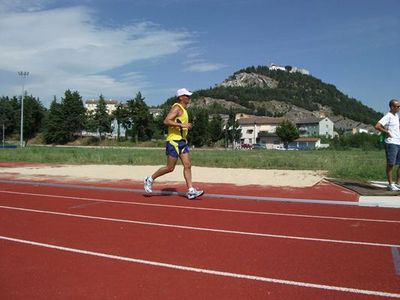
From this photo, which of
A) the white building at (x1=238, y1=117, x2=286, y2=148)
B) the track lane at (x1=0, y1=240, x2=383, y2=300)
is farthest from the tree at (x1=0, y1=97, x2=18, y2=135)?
→ the track lane at (x1=0, y1=240, x2=383, y2=300)

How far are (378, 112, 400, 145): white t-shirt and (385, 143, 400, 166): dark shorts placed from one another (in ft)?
0.29

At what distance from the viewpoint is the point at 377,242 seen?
5551 millimetres

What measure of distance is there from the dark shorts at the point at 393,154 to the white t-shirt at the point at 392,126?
0.29ft

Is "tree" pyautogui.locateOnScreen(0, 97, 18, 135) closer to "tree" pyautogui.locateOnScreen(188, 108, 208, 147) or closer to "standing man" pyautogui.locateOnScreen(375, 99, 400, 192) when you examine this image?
"tree" pyautogui.locateOnScreen(188, 108, 208, 147)

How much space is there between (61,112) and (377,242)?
9086cm

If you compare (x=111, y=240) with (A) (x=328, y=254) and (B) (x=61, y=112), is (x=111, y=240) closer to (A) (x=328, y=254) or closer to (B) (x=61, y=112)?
(A) (x=328, y=254)

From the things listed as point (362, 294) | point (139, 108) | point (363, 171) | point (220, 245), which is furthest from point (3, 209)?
point (139, 108)

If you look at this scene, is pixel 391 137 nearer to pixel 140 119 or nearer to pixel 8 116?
pixel 140 119

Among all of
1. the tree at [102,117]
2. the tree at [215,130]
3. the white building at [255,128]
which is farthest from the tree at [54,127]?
the white building at [255,128]

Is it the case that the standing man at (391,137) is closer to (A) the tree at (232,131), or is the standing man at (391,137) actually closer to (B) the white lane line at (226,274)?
(B) the white lane line at (226,274)

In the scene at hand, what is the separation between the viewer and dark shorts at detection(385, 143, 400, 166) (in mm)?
9539

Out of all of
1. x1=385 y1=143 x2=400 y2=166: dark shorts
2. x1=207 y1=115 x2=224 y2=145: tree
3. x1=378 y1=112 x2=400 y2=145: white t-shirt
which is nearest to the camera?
x1=385 y1=143 x2=400 y2=166: dark shorts

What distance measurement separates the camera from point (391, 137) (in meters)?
9.69

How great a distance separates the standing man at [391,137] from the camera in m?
9.57
